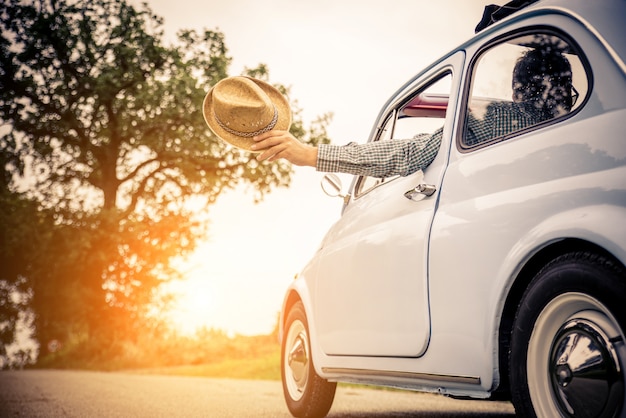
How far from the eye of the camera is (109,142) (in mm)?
23641

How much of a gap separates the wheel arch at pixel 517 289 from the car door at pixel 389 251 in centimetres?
45

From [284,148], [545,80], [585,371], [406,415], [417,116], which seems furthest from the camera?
[406,415]

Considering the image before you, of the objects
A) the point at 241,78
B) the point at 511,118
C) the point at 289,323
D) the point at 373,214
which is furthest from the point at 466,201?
the point at 289,323

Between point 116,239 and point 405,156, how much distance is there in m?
19.2

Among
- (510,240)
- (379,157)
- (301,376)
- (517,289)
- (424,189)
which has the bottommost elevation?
(301,376)

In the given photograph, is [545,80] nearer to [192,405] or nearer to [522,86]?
[522,86]

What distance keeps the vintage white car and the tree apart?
18.5 m

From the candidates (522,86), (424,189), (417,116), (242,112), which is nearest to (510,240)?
(424,189)

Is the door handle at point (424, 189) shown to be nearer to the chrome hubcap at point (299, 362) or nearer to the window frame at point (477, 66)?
the window frame at point (477, 66)

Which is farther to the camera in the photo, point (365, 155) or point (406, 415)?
point (406, 415)

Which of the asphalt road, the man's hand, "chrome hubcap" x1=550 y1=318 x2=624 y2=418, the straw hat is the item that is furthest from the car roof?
the asphalt road

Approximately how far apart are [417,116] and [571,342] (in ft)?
7.06

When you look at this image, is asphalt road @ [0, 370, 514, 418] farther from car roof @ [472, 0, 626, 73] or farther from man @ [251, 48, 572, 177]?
car roof @ [472, 0, 626, 73]

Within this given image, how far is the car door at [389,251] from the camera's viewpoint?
309 centimetres
